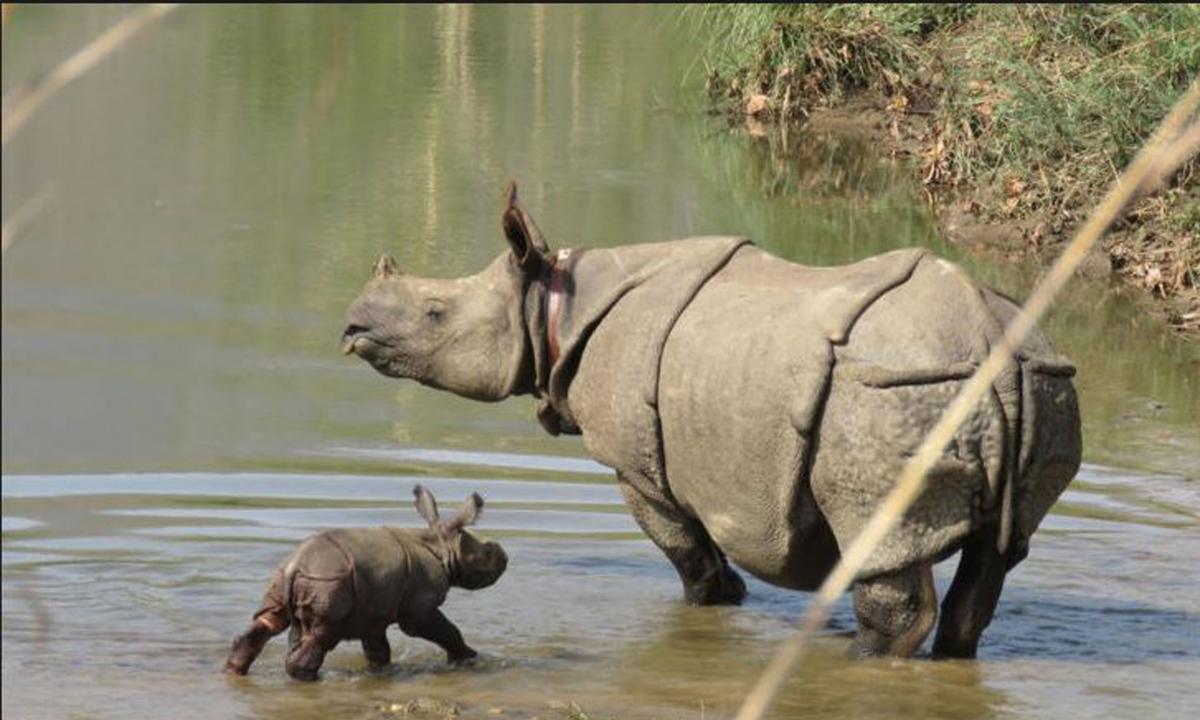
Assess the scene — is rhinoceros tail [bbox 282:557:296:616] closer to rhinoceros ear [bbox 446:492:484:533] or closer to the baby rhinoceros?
the baby rhinoceros

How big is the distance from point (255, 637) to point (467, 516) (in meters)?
1.15

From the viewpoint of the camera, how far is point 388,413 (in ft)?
38.1

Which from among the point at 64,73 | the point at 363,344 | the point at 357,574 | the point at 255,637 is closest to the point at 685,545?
the point at 363,344

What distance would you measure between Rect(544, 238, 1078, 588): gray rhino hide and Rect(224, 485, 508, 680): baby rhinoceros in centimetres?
79

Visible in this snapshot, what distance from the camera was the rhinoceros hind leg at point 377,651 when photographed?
7660 mm

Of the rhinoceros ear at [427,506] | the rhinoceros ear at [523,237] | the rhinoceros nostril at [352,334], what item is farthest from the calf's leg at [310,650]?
the rhinoceros ear at [523,237]

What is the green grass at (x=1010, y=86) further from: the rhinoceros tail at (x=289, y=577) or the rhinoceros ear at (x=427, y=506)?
the rhinoceros tail at (x=289, y=577)

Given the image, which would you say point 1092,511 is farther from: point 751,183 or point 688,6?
point 688,6

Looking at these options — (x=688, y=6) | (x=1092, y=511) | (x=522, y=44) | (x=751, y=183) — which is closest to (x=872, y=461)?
(x=1092, y=511)

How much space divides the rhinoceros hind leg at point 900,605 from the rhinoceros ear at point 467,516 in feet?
4.90

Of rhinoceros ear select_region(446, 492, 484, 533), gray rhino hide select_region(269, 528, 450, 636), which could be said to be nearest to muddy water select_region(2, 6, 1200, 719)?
gray rhino hide select_region(269, 528, 450, 636)

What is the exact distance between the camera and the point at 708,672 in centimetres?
768

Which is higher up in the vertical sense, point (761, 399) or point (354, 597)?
point (761, 399)

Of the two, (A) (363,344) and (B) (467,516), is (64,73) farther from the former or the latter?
(A) (363,344)
